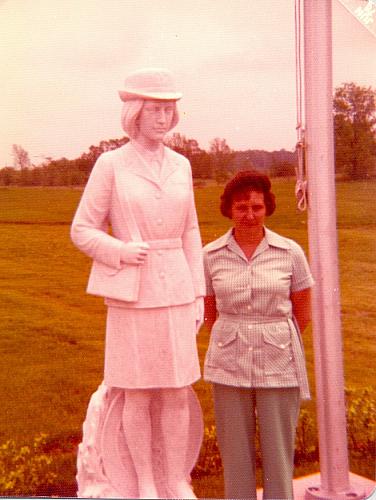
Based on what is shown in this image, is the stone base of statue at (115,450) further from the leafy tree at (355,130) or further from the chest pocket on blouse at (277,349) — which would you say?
the leafy tree at (355,130)

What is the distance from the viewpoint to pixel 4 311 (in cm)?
322

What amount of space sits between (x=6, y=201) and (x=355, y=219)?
1410 mm

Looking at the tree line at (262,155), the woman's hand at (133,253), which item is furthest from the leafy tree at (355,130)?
the woman's hand at (133,253)

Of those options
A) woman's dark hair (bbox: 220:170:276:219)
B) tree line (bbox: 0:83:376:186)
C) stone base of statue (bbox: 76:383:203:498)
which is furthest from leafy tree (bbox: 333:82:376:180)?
stone base of statue (bbox: 76:383:203:498)

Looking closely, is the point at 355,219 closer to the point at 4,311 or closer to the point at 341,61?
the point at 341,61

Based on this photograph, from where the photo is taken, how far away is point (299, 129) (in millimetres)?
3104

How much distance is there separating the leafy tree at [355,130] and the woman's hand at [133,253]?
84 centimetres

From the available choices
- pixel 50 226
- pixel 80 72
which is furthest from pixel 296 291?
pixel 80 72

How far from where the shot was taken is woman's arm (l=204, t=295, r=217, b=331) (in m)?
3.18

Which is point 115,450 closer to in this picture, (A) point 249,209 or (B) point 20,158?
(A) point 249,209

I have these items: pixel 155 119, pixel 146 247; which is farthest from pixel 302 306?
pixel 155 119

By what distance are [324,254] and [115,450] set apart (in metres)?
1.15

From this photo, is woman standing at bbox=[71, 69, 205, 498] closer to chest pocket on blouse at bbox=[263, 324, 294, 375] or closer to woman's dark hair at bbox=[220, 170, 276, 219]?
woman's dark hair at bbox=[220, 170, 276, 219]

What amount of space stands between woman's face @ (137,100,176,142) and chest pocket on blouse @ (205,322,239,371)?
0.79 meters
